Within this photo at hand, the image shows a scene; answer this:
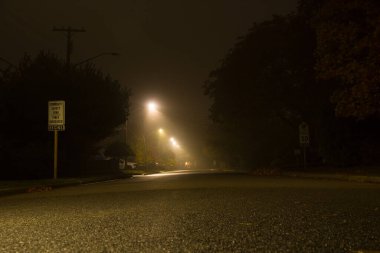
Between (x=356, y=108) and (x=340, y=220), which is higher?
(x=356, y=108)

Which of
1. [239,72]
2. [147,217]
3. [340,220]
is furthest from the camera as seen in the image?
[239,72]

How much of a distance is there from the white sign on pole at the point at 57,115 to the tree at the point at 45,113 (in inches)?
252

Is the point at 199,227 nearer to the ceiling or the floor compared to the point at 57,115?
nearer to the floor

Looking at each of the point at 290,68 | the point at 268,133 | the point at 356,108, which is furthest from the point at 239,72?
the point at 268,133

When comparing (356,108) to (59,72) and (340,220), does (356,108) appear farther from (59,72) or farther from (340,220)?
(59,72)

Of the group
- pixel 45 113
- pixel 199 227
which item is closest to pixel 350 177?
pixel 199 227

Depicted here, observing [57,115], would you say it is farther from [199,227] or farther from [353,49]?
[199,227]

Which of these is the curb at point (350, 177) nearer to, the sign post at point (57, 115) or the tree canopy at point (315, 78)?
the tree canopy at point (315, 78)

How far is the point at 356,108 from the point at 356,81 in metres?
1.43

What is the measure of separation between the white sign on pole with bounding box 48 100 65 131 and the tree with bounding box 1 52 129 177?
6.41m

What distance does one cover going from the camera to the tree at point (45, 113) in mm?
30172

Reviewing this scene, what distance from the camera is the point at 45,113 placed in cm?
3139

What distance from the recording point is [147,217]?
8.28 meters

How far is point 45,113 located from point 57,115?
846cm
